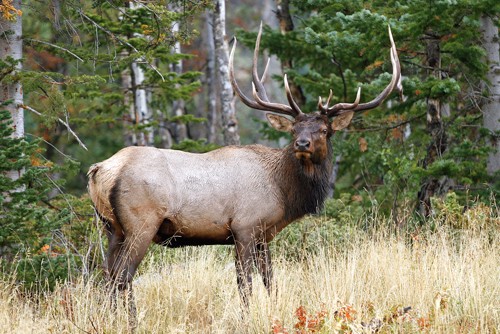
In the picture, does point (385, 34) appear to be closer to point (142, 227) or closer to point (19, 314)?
point (142, 227)

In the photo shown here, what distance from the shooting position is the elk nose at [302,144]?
7.62m

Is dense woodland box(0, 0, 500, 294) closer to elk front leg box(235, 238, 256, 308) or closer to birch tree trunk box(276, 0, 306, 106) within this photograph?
birch tree trunk box(276, 0, 306, 106)

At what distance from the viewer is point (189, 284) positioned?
7.79 meters

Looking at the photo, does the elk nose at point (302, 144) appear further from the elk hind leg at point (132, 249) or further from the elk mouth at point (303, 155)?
the elk hind leg at point (132, 249)

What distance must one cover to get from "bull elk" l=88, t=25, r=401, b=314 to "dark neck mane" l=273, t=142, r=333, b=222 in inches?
0.4

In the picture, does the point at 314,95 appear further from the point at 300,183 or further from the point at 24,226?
the point at 24,226

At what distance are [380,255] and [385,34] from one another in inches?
134

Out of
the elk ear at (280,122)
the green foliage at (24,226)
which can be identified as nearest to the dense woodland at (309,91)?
the green foliage at (24,226)

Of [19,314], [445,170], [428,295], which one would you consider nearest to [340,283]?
[428,295]

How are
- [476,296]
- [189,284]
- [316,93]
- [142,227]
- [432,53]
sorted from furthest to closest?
[316,93] < [432,53] < [189,284] < [142,227] < [476,296]

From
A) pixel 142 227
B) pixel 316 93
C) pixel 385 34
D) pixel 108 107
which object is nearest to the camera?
pixel 142 227

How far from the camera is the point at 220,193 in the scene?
25.0 feet

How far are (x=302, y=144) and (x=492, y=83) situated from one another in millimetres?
4646

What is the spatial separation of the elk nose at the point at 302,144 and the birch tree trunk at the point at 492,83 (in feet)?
14.1
